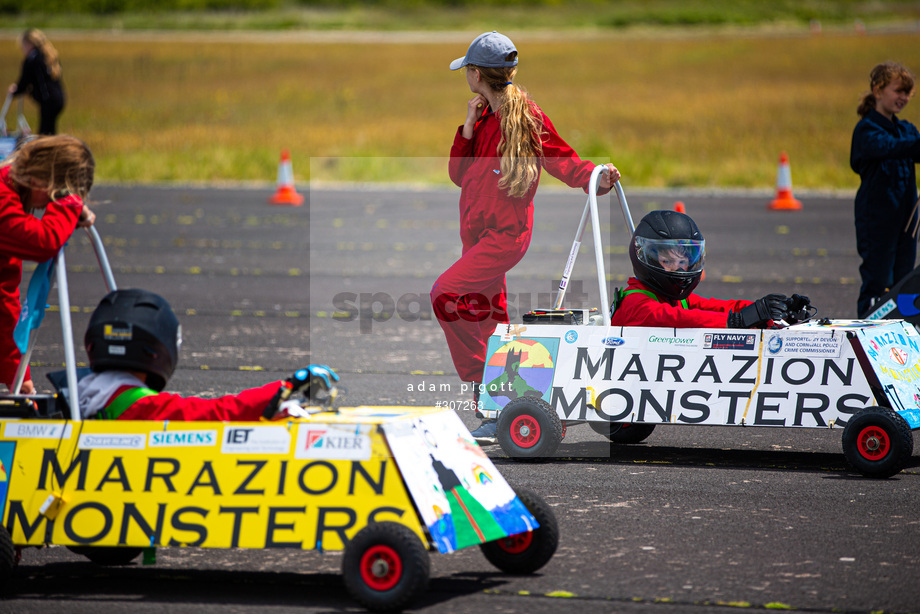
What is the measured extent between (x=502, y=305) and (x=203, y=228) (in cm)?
1213

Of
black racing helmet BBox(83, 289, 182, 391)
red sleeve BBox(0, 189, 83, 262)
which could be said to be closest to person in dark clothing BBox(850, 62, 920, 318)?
black racing helmet BBox(83, 289, 182, 391)

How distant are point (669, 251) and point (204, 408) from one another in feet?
9.45

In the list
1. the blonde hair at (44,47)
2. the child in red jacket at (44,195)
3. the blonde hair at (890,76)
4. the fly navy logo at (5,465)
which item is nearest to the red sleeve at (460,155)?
Result: the child in red jacket at (44,195)

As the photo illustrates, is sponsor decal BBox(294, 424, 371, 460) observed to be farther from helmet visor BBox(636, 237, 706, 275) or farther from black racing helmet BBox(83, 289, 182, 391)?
helmet visor BBox(636, 237, 706, 275)

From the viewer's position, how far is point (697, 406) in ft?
20.7

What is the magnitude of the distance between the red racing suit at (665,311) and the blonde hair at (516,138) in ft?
2.74

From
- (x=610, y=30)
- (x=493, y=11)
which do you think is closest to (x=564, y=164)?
(x=610, y=30)

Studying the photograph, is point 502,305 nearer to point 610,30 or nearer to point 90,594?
point 90,594

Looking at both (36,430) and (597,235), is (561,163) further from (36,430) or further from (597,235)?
(36,430)

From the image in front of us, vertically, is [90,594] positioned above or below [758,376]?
below

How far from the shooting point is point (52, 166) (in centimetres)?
507

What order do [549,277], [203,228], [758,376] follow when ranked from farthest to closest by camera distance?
[203,228] < [549,277] < [758,376]

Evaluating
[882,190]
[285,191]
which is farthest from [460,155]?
[285,191]

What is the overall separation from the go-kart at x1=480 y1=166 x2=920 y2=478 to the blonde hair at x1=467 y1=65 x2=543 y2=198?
0.37m
